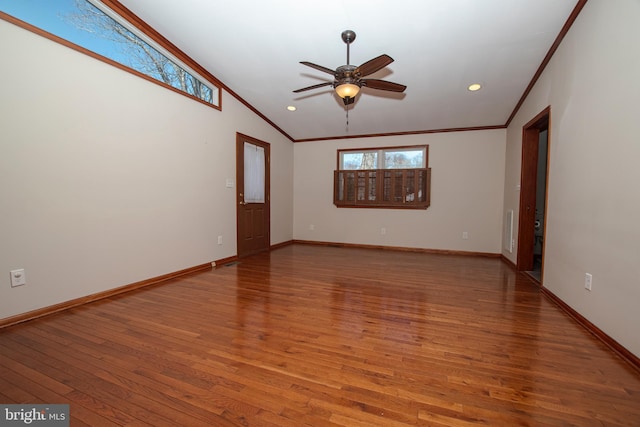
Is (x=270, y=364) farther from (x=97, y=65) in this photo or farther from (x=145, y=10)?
(x=145, y=10)

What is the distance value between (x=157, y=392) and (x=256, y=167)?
4.31m

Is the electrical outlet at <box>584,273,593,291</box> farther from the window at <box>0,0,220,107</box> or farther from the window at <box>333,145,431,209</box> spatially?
the window at <box>0,0,220,107</box>

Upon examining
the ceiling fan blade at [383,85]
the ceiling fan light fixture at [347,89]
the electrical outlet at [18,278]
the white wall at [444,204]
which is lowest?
the electrical outlet at [18,278]

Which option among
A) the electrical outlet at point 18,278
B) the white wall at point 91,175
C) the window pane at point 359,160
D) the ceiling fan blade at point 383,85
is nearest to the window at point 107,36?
the white wall at point 91,175

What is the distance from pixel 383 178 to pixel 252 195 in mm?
2699

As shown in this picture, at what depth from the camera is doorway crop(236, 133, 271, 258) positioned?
4.93 meters

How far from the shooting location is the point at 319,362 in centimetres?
179

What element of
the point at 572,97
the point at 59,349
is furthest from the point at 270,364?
the point at 572,97

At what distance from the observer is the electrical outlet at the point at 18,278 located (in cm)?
229

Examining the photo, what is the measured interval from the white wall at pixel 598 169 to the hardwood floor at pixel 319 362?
36 centimetres

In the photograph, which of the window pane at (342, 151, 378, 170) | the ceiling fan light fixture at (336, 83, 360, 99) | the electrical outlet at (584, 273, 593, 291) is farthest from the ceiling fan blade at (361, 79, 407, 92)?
the window pane at (342, 151, 378, 170)

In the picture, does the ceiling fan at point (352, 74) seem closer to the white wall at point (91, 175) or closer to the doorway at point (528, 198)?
the white wall at point (91, 175)

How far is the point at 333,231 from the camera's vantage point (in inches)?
251

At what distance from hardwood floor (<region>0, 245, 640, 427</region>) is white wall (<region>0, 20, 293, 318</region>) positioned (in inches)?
16.7
